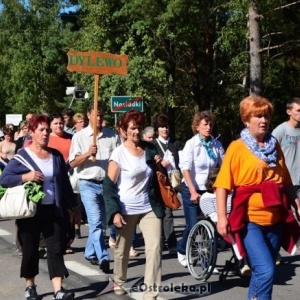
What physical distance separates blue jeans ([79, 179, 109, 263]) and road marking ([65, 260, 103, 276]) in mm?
160

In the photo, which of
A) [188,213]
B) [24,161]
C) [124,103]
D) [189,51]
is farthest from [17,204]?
[189,51]

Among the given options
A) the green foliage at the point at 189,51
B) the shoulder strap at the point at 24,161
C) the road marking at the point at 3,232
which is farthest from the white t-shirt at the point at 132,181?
the green foliage at the point at 189,51

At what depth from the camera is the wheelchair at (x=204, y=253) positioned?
7465mm

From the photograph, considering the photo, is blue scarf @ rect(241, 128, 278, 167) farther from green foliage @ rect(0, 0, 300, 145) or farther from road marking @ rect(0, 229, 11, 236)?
green foliage @ rect(0, 0, 300, 145)

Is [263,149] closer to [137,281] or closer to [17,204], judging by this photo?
[17,204]

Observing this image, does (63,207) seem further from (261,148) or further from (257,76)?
(257,76)

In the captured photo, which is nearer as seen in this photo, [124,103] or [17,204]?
[17,204]

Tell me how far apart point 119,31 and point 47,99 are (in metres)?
28.0

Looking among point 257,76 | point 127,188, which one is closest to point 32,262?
point 127,188

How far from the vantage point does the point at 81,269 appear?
8570 mm

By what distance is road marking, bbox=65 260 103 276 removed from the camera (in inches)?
326

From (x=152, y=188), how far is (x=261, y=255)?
1.76 meters

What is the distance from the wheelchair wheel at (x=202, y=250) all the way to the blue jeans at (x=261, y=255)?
2.10 m

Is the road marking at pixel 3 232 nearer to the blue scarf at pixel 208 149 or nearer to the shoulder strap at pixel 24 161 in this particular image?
the blue scarf at pixel 208 149
